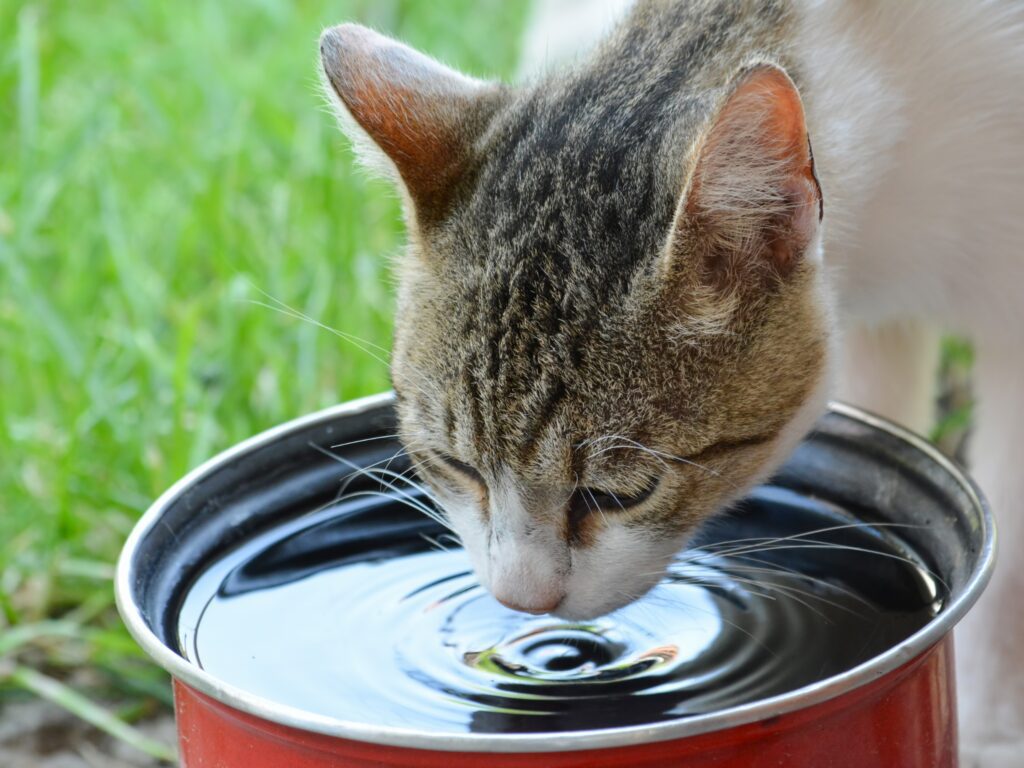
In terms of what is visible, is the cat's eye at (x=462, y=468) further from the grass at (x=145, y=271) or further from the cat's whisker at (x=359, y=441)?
the grass at (x=145, y=271)

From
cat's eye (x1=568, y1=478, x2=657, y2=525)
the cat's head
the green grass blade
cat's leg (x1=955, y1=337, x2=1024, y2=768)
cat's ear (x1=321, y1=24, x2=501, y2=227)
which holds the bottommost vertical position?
the green grass blade

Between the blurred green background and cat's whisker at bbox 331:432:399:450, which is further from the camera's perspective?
the blurred green background

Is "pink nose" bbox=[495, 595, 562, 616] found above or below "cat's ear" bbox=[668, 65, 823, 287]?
below

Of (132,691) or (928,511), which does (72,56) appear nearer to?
(132,691)

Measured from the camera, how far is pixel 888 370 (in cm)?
199

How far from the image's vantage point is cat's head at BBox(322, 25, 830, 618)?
120 cm

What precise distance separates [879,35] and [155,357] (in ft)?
4.18

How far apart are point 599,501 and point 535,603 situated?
113 mm

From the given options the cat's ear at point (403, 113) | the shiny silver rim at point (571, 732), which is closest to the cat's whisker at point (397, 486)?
the cat's ear at point (403, 113)

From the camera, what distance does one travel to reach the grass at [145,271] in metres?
1.97

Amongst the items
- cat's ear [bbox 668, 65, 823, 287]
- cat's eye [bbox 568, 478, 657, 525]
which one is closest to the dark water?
cat's eye [bbox 568, 478, 657, 525]

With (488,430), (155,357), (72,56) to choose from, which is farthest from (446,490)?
(72,56)

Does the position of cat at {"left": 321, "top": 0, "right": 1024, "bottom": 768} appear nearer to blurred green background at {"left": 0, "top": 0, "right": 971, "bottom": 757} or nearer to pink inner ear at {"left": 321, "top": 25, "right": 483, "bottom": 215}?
pink inner ear at {"left": 321, "top": 25, "right": 483, "bottom": 215}

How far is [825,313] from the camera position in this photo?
1314mm
